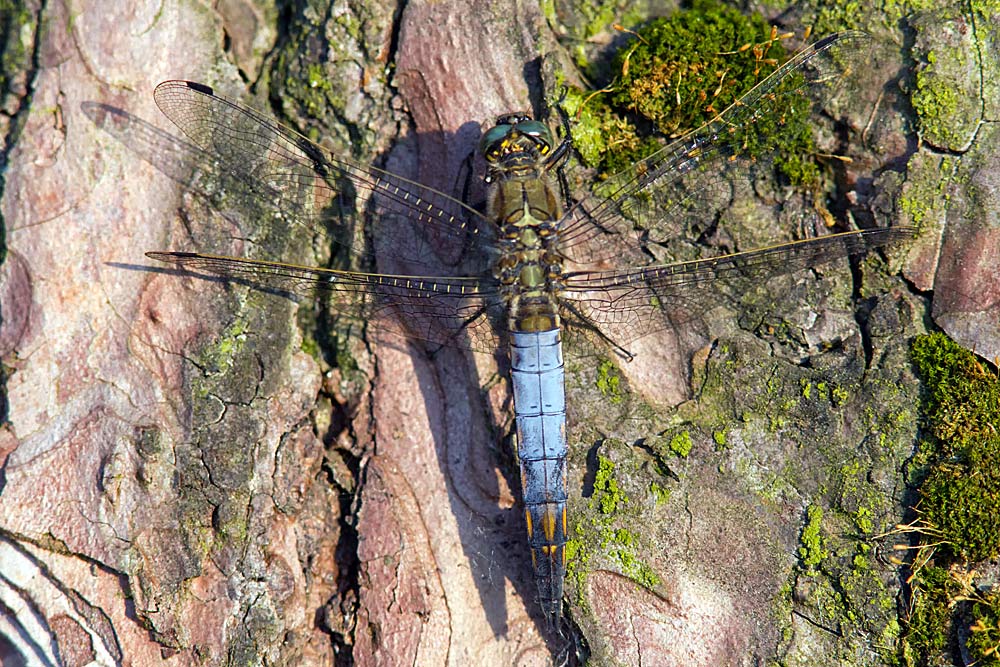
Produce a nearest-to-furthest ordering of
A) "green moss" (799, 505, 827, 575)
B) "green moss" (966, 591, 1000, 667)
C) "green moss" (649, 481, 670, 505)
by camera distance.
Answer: "green moss" (966, 591, 1000, 667)
"green moss" (799, 505, 827, 575)
"green moss" (649, 481, 670, 505)

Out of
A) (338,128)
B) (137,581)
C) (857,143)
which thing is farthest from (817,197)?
(137,581)

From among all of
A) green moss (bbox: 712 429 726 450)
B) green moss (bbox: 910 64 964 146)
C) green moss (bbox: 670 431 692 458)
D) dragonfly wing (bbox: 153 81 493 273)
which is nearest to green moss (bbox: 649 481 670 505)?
green moss (bbox: 670 431 692 458)

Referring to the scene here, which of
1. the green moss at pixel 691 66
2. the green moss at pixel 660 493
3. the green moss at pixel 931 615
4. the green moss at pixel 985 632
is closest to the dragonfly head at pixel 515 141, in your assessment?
the green moss at pixel 691 66

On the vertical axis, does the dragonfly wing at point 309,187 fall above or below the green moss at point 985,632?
above

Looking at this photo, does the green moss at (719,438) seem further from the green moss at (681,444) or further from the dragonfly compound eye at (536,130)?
the dragonfly compound eye at (536,130)

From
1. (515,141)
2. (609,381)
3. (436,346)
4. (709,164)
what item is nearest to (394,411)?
(436,346)

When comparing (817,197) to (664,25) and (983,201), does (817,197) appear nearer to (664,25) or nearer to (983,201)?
(983,201)

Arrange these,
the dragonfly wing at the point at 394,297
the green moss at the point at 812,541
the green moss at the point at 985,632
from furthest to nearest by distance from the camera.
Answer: the dragonfly wing at the point at 394,297 → the green moss at the point at 812,541 → the green moss at the point at 985,632

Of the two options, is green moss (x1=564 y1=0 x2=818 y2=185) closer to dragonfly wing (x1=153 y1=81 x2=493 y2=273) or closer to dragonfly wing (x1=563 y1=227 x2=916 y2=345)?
dragonfly wing (x1=563 y1=227 x2=916 y2=345)

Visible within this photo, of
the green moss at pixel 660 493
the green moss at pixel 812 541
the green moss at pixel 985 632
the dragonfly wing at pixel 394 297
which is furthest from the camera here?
the dragonfly wing at pixel 394 297
